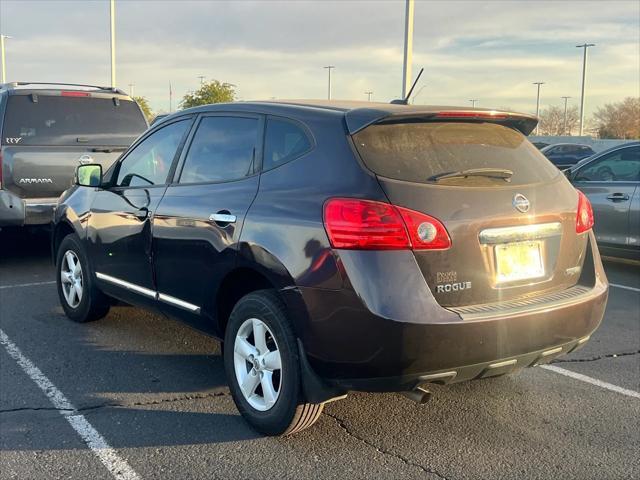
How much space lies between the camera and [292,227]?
3.27 meters

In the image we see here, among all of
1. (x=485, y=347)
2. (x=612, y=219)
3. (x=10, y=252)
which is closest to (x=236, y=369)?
(x=485, y=347)

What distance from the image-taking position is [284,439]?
11.6 feet

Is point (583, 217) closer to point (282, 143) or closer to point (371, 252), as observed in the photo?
point (371, 252)

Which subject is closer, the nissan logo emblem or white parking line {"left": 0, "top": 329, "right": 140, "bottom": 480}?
A: white parking line {"left": 0, "top": 329, "right": 140, "bottom": 480}

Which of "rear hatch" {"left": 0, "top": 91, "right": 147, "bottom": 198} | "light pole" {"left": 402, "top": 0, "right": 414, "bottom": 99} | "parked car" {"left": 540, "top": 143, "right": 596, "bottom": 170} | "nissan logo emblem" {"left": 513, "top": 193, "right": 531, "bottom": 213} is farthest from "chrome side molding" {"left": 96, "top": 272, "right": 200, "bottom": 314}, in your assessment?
"parked car" {"left": 540, "top": 143, "right": 596, "bottom": 170}

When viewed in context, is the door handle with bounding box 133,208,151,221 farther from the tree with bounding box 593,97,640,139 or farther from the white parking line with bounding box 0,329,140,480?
the tree with bounding box 593,97,640,139

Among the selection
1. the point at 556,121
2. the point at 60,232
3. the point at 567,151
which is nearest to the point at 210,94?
the point at 567,151

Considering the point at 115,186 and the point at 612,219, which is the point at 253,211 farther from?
the point at 612,219

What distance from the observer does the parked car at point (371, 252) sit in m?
3.05

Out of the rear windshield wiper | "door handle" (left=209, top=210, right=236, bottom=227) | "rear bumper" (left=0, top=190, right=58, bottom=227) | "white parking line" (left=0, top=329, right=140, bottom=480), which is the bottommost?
"white parking line" (left=0, top=329, right=140, bottom=480)

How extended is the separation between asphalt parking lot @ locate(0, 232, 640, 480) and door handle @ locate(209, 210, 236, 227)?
1087 millimetres

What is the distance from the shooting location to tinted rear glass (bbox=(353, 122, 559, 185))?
128 inches

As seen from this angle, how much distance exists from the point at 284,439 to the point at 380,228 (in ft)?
4.17

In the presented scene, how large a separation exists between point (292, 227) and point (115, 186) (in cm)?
225
